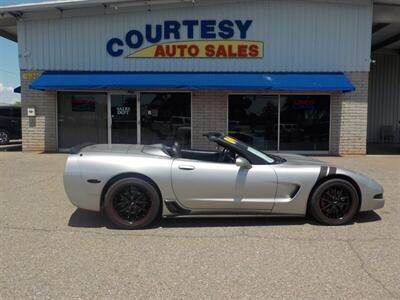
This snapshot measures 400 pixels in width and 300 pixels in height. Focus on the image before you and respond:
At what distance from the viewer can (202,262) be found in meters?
4.48

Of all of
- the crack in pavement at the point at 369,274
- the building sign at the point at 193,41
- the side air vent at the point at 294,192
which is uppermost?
the building sign at the point at 193,41

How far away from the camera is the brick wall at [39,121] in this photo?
14680mm

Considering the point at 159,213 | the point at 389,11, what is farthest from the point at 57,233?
the point at 389,11

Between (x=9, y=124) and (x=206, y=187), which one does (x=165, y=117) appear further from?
(x=206, y=187)

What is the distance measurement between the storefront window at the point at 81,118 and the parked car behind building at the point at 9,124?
6.14 metres

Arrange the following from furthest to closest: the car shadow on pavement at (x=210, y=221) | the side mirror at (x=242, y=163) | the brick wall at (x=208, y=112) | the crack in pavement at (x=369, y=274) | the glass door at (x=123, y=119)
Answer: the glass door at (x=123, y=119), the brick wall at (x=208, y=112), the car shadow on pavement at (x=210, y=221), the side mirror at (x=242, y=163), the crack in pavement at (x=369, y=274)

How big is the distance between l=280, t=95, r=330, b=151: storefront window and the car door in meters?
9.26

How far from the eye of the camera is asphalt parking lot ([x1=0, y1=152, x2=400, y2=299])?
381 centimetres

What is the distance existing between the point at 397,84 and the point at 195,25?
471 inches

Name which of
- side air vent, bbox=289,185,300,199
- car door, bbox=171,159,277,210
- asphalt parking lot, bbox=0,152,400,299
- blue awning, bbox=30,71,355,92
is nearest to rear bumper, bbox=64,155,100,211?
asphalt parking lot, bbox=0,152,400,299

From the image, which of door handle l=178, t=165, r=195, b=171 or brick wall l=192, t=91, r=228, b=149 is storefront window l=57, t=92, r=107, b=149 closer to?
brick wall l=192, t=91, r=228, b=149

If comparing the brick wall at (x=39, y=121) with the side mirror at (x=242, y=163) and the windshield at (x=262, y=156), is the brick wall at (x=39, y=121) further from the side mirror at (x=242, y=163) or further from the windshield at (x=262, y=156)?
the side mirror at (x=242, y=163)

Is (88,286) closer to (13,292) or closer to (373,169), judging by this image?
(13,292)

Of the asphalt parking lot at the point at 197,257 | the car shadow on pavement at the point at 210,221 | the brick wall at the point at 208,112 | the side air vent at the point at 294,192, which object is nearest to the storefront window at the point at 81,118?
the brick wall at the point at 208,112
